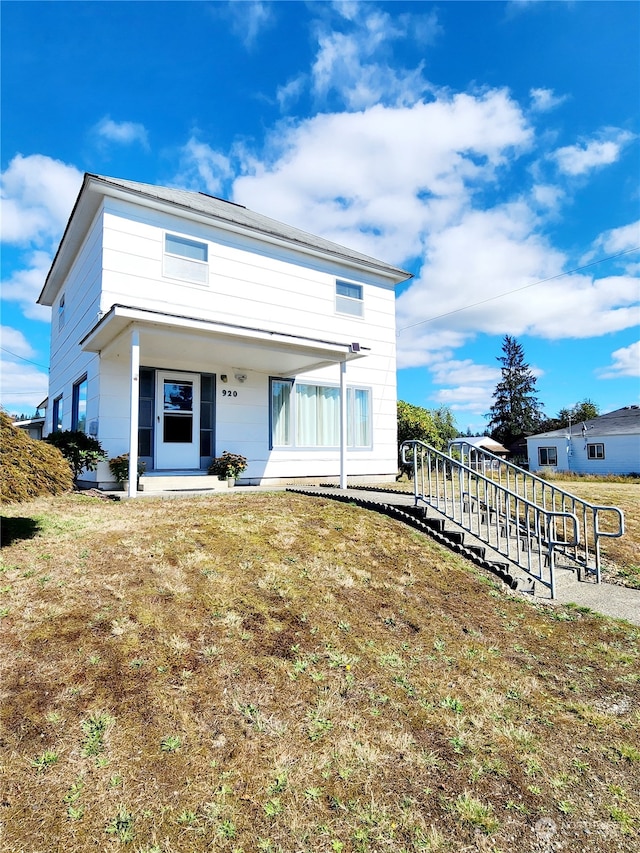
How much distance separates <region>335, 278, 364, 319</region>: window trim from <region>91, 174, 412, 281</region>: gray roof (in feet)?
2.13

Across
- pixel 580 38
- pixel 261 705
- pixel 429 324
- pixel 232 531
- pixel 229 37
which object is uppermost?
pixel 580 38

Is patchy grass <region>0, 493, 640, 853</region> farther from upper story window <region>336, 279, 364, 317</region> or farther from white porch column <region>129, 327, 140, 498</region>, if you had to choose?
upper story window <region>336, 279, 364, 317</region>

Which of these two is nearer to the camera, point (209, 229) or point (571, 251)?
point (209, 229)

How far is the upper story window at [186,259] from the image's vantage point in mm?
10367

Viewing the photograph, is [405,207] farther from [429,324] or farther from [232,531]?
[232,531]

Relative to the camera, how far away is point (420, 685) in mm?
3324

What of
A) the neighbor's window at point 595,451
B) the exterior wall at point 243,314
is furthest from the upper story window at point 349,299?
the neighbor's window at point 595,451

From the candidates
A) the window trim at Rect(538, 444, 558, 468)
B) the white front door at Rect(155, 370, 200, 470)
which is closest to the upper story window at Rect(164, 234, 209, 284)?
the white front door at Rect(155, 370, 200, 470)

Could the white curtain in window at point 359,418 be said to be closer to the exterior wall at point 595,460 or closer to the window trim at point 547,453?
the exterior wall at point 595,460

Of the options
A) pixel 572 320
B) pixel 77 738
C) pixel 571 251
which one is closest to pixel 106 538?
pixel 77 738

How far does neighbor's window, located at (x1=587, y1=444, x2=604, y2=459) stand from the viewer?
104 ft

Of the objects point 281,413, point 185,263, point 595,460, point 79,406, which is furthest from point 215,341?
point 595,460

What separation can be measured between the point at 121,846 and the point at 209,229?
11.3m

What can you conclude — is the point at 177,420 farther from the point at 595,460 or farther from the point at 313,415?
the point at 595,460
